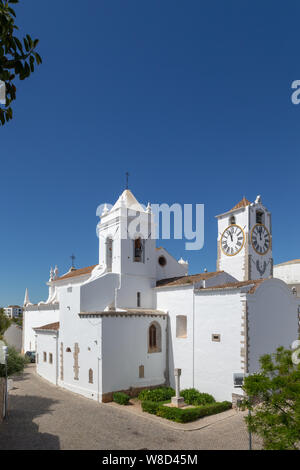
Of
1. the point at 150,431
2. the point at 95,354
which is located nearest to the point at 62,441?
the point at 150,431

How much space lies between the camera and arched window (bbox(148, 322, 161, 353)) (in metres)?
26.9

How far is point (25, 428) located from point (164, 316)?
13067 millimetres

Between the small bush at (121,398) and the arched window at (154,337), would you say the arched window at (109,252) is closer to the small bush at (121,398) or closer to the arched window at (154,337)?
the arched window at (154,337)

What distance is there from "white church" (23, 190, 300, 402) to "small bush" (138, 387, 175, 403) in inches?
44.6

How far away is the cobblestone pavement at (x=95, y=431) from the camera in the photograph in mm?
15828

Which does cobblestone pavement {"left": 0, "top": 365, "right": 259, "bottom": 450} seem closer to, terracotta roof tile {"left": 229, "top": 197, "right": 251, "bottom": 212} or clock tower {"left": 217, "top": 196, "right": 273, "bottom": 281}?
clock tower {"left": 217, "top": 196, "right": 273, "bottom": 281}

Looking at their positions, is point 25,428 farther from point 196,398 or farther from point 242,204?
point 242,204

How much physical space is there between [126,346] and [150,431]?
305 inches

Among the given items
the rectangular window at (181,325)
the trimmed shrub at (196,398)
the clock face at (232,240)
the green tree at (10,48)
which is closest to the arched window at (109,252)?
the rectangular window at (181,325)

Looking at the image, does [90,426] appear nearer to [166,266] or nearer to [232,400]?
[232,400]

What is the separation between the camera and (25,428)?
1783cm

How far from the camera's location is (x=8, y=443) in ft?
51.5

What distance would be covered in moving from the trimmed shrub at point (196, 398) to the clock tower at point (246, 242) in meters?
9.41

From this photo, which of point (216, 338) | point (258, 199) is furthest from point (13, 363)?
point (258, 199)
